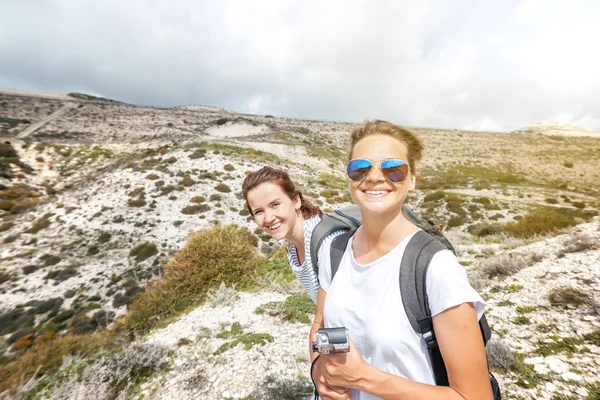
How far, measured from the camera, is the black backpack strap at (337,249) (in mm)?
1828

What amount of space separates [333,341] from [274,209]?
Answer: 1573 millimetres

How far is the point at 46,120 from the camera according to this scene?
5325 cm

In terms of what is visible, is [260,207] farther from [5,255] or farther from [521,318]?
[5,255]

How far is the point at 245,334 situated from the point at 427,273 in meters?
5.63

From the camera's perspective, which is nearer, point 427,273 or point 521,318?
point 427,273

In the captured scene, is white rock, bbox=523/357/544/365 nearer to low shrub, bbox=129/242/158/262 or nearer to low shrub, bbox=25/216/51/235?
low shrub, bbox=129/242/158/262

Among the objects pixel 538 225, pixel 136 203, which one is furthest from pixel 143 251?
pixel 538 225

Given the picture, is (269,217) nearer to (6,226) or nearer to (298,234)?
(298,234)

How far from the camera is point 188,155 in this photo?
28453 millimetres

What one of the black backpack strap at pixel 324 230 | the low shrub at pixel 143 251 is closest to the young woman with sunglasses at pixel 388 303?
the black backpack strap at pixel 324 230

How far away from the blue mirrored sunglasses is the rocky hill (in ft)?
12.2

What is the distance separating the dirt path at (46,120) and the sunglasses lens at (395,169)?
60.9 metres

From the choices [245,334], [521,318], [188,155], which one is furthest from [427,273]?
[188,155]

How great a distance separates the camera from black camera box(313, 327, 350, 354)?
4.28 ft
